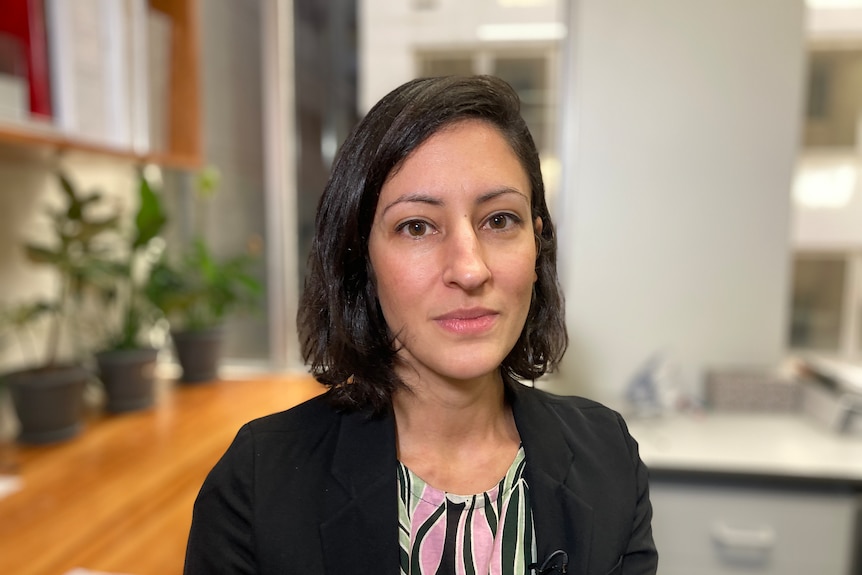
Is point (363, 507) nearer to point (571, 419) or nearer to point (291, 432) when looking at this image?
point (291, 432)

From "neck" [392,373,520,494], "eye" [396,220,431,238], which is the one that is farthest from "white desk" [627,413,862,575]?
"eye" [396,220,431,238]

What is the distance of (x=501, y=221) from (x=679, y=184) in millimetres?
1385

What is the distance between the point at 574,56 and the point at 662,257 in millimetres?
721

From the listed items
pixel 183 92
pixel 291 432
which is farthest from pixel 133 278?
pixel 291 432

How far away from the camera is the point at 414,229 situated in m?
0.66

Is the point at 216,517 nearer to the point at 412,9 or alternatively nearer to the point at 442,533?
the point at 442,533

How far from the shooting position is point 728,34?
177cm

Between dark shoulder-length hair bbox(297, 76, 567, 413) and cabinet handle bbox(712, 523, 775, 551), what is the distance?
0.91 meters

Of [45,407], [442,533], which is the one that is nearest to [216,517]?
[442,533]

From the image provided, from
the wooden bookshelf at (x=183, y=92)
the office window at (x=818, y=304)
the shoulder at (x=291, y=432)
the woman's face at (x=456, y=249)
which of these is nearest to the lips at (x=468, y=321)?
the woman's face at (x=456, y=249)

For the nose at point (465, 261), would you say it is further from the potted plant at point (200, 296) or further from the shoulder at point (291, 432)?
the potted plant at point (200, 296)

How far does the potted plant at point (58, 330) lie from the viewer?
48.3 inches

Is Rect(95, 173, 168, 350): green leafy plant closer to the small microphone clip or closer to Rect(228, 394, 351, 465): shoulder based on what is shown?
Rect(228, 394, 351, 465): shoulder

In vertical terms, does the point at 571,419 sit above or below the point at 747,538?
above
